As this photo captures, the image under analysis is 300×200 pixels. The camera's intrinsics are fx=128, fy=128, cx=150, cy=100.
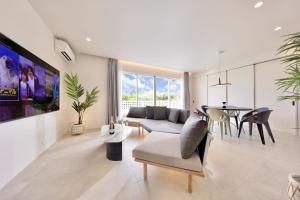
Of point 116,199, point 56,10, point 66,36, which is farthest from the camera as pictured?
point 66,36

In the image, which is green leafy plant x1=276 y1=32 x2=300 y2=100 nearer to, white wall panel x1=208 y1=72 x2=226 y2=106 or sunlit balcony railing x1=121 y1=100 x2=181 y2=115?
sunlit balcony railing x1=121 y1=100 x2=181 y2=115

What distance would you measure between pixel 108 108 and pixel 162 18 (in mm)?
3340

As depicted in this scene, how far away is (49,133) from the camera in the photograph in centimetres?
280

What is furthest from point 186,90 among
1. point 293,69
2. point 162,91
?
point 293,69

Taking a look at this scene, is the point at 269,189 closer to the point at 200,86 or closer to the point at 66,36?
the point at 66,36

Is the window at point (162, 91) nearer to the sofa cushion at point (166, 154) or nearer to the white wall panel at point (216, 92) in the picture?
the white wall panel at point (216, 92)

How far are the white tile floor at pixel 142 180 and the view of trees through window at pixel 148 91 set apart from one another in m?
3.15

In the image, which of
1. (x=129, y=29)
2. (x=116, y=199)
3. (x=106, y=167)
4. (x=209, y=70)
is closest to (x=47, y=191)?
(x=106, y=167)

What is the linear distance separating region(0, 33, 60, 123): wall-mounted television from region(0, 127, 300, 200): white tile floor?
0.88 meters

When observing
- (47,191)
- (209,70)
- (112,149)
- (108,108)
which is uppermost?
(209,70)

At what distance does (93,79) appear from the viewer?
14.5ft

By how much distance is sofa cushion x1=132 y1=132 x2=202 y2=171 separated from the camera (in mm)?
1435

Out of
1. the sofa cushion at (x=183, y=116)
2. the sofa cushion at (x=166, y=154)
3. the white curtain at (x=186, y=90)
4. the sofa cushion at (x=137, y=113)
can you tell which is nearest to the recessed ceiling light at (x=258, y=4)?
the sofa cushion at (x=183, y=116)

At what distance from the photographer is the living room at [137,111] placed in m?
1.52
